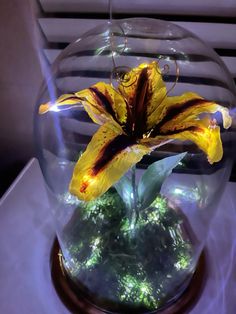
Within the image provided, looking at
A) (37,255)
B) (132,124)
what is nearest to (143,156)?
(132,124)

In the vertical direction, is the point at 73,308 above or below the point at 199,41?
below

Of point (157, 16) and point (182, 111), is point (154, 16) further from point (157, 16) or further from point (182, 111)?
point (182, 111)

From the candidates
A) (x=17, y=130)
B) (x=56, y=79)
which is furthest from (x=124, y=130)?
(x=17, y=130)

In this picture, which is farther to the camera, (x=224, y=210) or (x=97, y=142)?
(x=224, y=210)

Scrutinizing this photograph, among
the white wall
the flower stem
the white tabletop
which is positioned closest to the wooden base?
the white tabletop

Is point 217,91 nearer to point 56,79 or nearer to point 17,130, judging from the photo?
point 56,79

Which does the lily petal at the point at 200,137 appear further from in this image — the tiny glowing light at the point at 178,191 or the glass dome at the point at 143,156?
the tiny glowing light at the point at 178,191

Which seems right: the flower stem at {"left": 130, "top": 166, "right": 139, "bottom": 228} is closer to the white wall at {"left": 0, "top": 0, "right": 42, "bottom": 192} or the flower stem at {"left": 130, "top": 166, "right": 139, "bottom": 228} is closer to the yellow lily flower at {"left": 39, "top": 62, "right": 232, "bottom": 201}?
the yellow lily flower at {"left": 39, "top": 62, "right": 232, "bottom": 201}
